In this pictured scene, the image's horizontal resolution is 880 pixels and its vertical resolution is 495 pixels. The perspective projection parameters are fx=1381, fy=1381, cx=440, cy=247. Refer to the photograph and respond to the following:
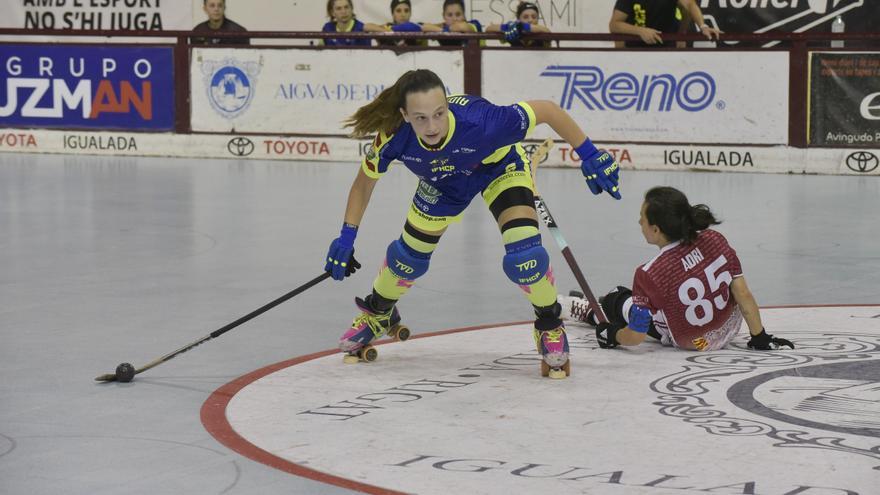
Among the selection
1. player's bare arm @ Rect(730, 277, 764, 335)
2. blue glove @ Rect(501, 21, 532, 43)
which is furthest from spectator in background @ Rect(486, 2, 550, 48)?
player's bare arm @ Rect(730, 277, 764, 335)

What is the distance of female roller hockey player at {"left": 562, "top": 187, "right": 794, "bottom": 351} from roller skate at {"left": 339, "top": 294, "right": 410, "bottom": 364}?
3.44 feet

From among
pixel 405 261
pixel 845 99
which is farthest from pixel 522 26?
pixel 405 261

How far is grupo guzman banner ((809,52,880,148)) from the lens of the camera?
47.4 ft

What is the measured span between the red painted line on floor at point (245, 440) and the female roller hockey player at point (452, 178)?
40 centimetres

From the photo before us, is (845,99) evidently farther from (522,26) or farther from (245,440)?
(245,440)

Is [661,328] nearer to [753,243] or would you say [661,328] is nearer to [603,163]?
[603,163]

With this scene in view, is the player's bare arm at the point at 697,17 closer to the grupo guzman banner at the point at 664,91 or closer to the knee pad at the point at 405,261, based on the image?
the grupo guzman banner at the point at 664,91

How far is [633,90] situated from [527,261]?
31.1 feet

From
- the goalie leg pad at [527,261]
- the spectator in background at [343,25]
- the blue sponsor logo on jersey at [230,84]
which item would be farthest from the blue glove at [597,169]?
the blue sponsor logo on jersey at [230,84]

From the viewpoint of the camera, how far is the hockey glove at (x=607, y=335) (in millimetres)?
6562

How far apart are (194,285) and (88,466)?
3809mm

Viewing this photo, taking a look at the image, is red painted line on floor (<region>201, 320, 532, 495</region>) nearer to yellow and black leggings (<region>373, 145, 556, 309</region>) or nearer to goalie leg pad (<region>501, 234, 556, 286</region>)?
yellow and black leggings (<region>373, 145, 556, 309</region>)

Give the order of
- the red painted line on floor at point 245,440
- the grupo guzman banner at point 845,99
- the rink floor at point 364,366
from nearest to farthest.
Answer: the red painted line on floor at point 245,440 → the rink floor at point 364,366 → the grupo guzman banner at point 845,99

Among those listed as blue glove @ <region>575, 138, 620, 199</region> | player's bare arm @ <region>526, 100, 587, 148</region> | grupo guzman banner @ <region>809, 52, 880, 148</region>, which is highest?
grupo guzman banner @ <region>809, 52, 880, 148</region>
